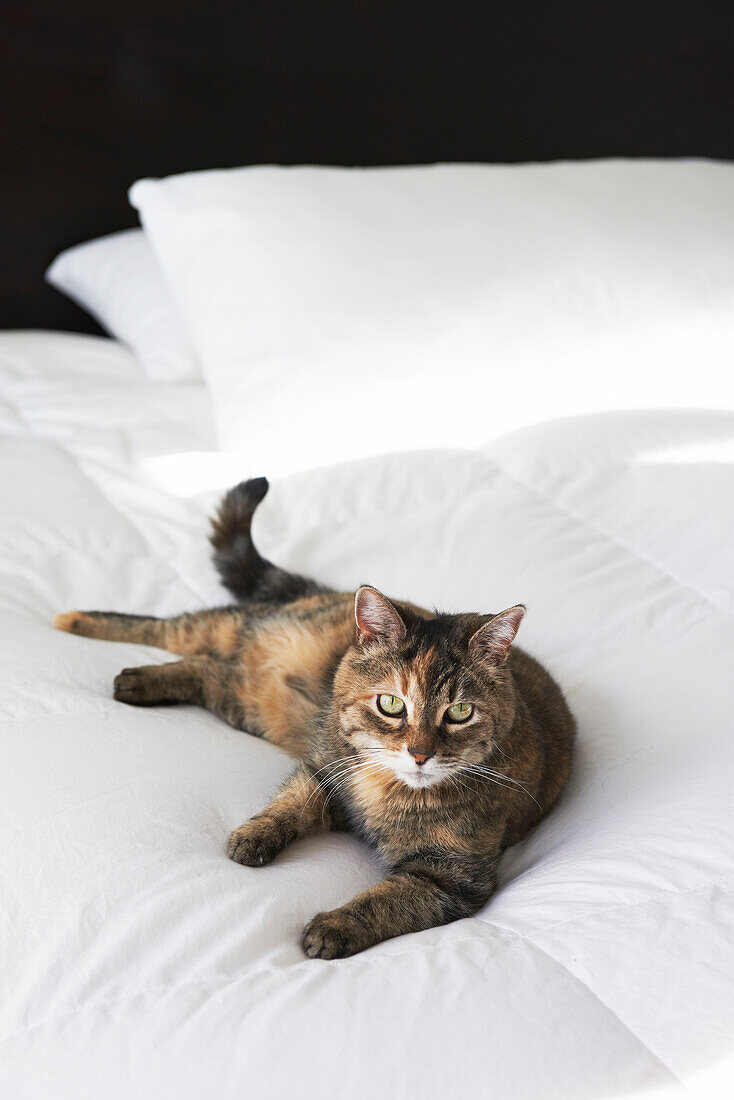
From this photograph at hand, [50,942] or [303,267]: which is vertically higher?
[303,267]

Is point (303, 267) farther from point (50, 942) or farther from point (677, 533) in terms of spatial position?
point (50, 942)

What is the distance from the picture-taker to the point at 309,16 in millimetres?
2707

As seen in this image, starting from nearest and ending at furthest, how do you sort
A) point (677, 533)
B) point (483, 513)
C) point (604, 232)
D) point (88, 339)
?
point (677, 533) → point (483, 513) → point (604, 232) → point (88, 339)

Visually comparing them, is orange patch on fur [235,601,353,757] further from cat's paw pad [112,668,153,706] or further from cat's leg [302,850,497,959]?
cat's leg [302,850,497,959]

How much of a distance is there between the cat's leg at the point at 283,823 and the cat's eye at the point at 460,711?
7.1 inches

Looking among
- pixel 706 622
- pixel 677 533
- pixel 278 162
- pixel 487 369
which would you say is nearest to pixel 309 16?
pixel 278 162

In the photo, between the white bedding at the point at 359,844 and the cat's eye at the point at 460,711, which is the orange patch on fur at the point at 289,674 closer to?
the white bedding at the point at 359,844

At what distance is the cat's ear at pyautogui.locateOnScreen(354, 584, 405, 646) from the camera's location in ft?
3.60

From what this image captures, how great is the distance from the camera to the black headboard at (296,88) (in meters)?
2.58

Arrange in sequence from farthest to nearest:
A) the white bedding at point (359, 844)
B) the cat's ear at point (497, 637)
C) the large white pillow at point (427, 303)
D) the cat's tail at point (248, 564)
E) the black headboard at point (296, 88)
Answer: the black headboard at point (296, 88)
the large white pillow at point (427, 303)
the cat's tail at point (248, 564)
the cat's ear at point (497, 637)
the white bedding at point (359, 844)

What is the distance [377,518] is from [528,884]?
2.62 ft

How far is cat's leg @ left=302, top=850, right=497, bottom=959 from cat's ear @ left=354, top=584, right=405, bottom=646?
0.81 feet

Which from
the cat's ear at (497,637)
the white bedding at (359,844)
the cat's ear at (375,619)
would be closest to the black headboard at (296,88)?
the white bedding at (359,844)

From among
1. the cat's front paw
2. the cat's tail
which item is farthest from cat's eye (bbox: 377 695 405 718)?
the cat's tail
